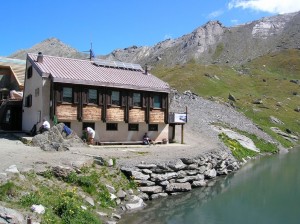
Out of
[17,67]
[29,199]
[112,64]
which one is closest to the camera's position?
[29,199]

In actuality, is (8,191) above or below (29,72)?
below

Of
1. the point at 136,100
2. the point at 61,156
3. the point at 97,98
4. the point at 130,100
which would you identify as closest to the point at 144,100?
the point at 136,100

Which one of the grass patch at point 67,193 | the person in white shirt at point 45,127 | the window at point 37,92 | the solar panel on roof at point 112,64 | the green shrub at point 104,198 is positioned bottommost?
the green shrub at point 104,198

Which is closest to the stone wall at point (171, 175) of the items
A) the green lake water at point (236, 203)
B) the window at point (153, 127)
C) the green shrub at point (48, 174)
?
the green lake water at point (236, 203)

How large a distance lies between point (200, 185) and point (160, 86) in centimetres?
1699

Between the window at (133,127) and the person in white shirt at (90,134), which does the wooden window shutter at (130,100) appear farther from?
the person in white shirt at (90,134)

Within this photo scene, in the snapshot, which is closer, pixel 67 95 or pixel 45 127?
pixel 45 127

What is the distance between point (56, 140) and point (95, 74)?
42.3ft

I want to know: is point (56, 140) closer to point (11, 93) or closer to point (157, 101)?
point (157, 101)

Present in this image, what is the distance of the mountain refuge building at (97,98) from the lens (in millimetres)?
41906

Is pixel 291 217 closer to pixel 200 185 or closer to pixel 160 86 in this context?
pixel 200 185

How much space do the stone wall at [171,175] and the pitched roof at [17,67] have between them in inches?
1261

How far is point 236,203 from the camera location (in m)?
33.8

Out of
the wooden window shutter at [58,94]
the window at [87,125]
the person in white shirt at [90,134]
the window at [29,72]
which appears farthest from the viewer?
the window at [29,72]
